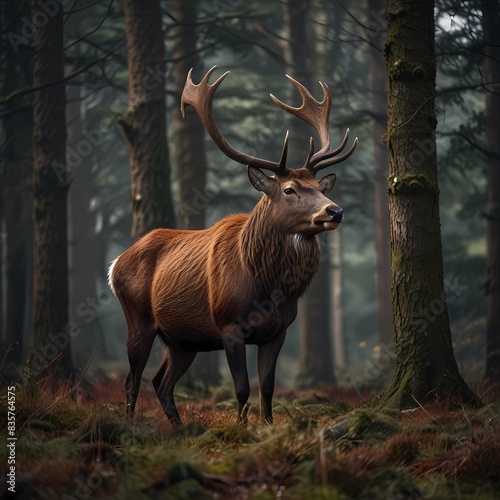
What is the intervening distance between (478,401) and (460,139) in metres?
7.98

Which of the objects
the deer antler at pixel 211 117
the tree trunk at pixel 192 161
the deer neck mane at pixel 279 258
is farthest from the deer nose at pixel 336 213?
the tree trunk at pixel 192 161

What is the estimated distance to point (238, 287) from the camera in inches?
311

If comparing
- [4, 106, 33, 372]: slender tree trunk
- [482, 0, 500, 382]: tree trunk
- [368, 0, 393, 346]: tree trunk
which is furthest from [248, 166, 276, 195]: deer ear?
[368, 0, 393, 346]: tree trunk

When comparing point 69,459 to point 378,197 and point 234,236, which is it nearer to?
point 234,236

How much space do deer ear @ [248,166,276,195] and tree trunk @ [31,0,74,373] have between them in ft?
A: 17.2

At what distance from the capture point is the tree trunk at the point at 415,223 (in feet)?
25.2

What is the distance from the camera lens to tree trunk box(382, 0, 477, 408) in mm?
7684

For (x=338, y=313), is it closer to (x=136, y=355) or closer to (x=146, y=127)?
(x=146, y=127)

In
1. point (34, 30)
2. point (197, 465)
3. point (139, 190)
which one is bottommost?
point (197, 465)

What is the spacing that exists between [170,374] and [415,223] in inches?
130

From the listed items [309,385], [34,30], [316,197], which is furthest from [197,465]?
[309,385]

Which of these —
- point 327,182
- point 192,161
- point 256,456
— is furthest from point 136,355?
point 192,161

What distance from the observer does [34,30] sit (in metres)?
12.8

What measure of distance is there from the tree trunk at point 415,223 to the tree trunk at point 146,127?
4.98 meters
